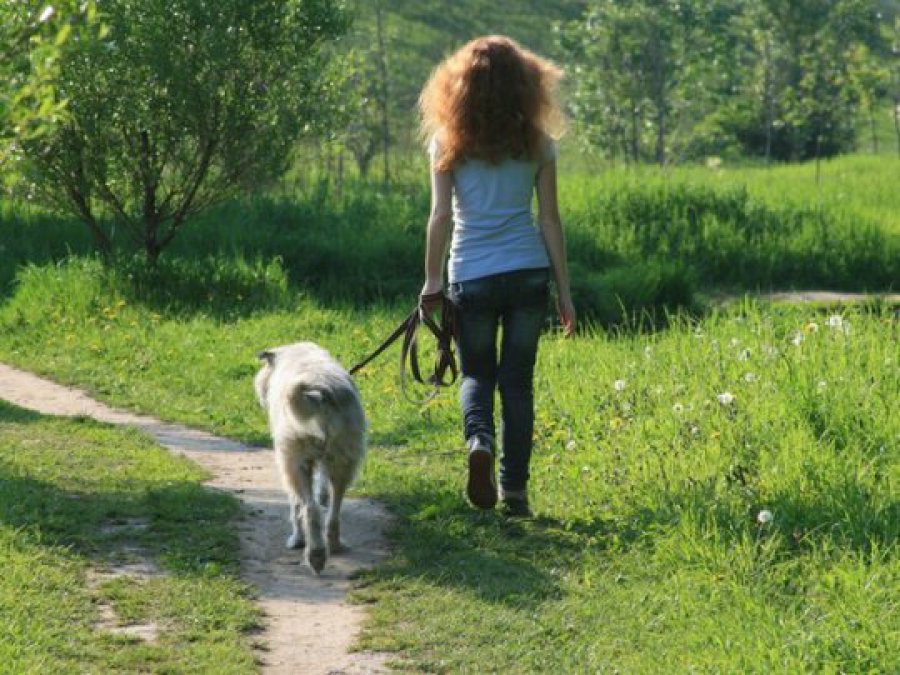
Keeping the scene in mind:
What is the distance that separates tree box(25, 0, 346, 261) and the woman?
9431 millimetres

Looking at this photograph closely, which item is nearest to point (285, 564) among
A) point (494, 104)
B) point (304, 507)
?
point (304, 507)

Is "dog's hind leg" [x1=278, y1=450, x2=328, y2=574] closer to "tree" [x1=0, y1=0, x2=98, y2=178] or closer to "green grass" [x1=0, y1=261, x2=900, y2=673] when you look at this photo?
"green grass" [x1=0, y1=261, x2=900, y2=673]

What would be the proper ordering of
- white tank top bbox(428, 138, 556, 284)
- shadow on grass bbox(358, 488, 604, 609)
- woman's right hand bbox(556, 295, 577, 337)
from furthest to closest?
woman's right hand bbox(556, 295, 577, 337) → white tank top bbox(428, 138, 556, 284) → shadow on grass bbox(358, 488, 604, 609)

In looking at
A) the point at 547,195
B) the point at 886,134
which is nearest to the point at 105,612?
the point at 547,195

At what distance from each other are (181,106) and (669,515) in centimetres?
1071

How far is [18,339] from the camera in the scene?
15.2m

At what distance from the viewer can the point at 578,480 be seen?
809 cm

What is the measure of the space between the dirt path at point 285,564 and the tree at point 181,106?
5974 mm

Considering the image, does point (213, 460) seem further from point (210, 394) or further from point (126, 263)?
point (126, 263)

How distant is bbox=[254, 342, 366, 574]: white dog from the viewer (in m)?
6.78

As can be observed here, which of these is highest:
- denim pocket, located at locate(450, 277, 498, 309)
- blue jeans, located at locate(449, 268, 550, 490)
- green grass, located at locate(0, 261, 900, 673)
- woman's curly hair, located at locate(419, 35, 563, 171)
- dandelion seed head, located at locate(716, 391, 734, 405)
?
woman's curly hair, located at locate(419, 35, 563, 171)

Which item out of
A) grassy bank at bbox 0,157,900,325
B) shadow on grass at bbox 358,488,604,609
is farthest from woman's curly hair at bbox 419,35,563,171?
grassy bank at bbox 0,157,900,325

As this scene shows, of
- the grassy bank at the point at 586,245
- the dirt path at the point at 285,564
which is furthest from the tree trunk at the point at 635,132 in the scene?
the dirt path at the point at 285,564

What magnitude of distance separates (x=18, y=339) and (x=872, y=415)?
10436mm
